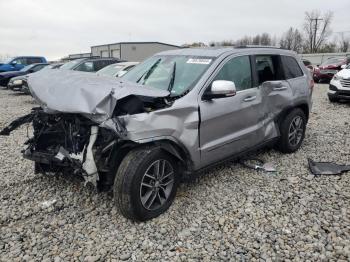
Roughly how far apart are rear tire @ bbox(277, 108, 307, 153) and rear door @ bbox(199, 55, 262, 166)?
83 centimetres

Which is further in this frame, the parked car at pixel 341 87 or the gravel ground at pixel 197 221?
the parked car at pixel 341 87

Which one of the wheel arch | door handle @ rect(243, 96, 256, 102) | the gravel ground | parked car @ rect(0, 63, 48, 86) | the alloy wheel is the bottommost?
the gravel ground

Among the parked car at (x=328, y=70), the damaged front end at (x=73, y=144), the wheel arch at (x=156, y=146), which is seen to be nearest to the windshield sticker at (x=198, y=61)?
the wheel arch at (x=156, y=146)

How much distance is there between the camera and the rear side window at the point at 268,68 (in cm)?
469

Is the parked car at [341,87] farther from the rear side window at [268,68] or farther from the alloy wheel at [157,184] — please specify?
the alloy wheel at [157,184]

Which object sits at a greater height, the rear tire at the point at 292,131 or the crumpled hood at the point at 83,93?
the crumpled hood at the point at 83,93

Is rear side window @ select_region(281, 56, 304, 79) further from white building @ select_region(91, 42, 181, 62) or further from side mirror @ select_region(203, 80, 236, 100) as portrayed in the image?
white building @ select_region(91, 42, 181, 62)

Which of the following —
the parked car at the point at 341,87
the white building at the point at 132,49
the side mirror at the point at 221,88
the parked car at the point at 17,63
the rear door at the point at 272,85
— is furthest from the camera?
the white building at the point at 132,49

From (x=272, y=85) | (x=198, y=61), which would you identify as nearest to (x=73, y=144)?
(x=198, y=61)

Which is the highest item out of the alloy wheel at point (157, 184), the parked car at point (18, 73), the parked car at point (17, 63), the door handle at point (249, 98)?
the parked car at point (17, 63)

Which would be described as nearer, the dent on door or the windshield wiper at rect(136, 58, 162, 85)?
the dent on door

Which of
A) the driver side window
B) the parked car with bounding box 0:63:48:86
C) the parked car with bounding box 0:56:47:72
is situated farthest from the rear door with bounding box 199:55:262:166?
the parked car with bounding box 0:56:47:72

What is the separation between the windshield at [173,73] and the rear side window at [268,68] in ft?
3.20

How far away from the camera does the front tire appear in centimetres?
317
